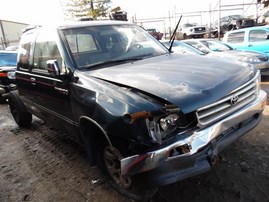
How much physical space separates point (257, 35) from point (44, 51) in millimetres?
8706

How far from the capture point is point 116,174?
3.04m

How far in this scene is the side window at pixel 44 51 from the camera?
3674 mm

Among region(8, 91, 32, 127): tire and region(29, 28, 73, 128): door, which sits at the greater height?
region(29, 28, 73, 128): door

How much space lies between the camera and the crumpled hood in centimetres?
247

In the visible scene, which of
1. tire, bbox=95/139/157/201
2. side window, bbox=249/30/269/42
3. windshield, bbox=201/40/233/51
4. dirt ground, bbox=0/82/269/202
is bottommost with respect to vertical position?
dirt ground, bbox=0/82/269/202

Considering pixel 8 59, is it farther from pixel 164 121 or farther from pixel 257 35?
pixel 164 121

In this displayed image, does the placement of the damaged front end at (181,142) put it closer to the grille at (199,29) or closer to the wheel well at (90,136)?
the wheel well at (90,136)

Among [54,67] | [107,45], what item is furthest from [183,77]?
[54,67]

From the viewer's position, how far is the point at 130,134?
2.37m

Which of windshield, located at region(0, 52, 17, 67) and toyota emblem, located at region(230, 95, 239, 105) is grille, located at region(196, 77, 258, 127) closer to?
toyota emblem, located at region(230, 95, 239, 105)

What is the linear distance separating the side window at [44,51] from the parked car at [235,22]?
17511 millimetres

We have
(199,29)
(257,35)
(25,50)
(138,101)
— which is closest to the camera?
(138,101)

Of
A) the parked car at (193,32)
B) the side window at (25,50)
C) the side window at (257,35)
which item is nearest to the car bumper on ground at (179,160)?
the side window at (25,50)

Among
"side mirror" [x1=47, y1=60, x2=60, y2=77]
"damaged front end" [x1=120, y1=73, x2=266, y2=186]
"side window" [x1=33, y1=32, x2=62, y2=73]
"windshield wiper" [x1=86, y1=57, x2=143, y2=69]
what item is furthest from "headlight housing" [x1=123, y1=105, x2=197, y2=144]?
"side window" [x1=33, y1=32, x2=62, y2=73]
